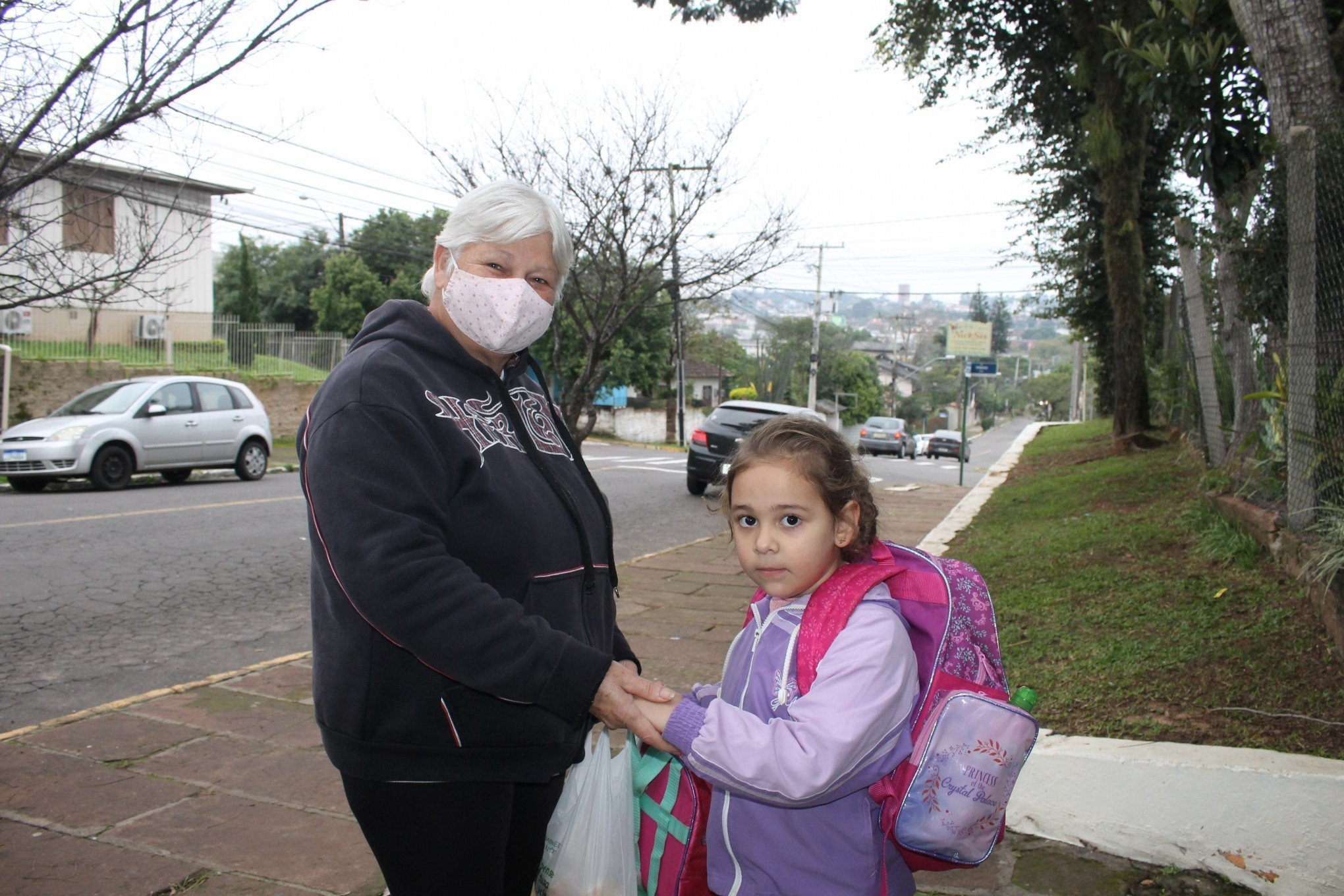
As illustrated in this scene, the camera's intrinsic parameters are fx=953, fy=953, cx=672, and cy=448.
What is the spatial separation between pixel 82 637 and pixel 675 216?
5302 mm

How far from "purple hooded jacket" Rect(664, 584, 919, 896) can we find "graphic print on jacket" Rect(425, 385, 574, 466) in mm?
580

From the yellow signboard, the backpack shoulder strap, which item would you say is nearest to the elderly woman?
the backpack shoulder strap

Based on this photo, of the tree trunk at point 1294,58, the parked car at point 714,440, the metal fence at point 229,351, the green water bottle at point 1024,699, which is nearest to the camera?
the green water bottle at point 1024,699

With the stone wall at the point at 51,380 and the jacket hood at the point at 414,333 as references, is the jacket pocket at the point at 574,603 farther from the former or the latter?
the stone wall at the point at 51,380

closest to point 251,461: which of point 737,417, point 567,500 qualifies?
point 737,417

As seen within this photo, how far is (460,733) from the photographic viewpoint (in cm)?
167

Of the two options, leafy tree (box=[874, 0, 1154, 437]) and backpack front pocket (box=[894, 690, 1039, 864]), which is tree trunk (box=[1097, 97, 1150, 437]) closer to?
leafy tree (box=[874, 0, 1154, 437])

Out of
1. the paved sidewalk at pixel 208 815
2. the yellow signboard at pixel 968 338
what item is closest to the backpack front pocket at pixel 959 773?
the paved sidewalk at pixel 208 815

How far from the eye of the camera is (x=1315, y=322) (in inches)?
176

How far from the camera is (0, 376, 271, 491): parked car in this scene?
1175 centimetres

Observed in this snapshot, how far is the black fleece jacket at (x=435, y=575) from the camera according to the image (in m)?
1.54

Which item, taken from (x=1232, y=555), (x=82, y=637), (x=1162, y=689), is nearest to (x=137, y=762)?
(x=82, y=637)

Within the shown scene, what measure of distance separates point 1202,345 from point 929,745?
7801 millimetres

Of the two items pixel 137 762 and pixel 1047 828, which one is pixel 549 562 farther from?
pixel 137 762
